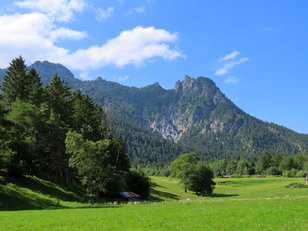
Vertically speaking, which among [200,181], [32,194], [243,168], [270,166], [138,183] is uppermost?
[32,194]

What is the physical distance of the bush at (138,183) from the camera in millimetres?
64500

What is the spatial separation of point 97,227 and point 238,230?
10.2 meters

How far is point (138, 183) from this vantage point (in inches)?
2569

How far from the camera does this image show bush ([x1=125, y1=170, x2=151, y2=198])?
64.5 m

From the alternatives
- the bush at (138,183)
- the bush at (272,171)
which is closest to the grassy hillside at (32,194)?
the bush at (138,183)

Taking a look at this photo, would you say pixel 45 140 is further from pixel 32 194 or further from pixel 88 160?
pixel 32 194

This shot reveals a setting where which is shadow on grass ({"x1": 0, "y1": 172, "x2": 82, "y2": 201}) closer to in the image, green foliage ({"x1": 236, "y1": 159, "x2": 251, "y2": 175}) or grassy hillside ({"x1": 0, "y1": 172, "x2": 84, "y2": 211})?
grassy hillside ({"x1": 0, "y1": 172, "x2": 84, "y2": 211})

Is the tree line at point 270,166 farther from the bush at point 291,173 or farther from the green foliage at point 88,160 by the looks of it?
the green foliage at point 88,160

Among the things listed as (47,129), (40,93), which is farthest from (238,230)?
(40,93)

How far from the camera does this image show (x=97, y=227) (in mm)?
19266

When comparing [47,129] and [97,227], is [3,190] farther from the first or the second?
[97,227]

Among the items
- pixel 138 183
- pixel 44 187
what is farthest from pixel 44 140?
pixel 138 183

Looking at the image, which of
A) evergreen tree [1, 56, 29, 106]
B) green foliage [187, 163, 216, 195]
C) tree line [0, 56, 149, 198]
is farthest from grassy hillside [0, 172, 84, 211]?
green foliage [187, 163, 216, 195]

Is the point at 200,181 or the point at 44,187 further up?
the point at 44,187
